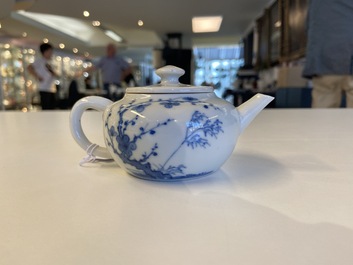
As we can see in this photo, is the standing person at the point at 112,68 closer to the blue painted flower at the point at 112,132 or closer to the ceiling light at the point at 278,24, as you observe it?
the ceiling light at the point at 278,24

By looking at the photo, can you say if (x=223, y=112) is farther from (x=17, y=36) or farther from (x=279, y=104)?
(x=17, y=36)

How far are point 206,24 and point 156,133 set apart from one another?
19.0 feet

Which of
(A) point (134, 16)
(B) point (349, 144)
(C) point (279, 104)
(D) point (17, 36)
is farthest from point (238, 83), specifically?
(D) point (17, 36)

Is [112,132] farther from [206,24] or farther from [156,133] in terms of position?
[206,24]

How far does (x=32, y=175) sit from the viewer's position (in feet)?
1.05

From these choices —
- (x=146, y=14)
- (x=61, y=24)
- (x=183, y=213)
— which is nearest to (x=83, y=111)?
(x=183, y=213)

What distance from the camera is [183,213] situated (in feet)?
0.73

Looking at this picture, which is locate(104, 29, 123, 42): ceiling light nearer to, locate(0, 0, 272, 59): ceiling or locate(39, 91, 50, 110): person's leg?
locate(0, 0, 272, 59): ceiling

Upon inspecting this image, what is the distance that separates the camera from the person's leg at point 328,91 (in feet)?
4.42

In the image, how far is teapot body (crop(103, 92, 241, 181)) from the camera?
0.89 ft

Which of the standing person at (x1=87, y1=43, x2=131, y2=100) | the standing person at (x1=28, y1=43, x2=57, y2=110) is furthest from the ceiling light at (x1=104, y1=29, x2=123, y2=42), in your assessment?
the standing person at (x1=28, y1=43, x2=57, y2=110)

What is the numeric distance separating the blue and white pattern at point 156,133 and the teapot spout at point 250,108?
0.15ft

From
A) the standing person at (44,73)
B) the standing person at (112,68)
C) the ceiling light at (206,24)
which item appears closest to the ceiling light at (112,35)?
the ceiling light at (206,24)

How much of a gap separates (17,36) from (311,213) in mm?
7420
